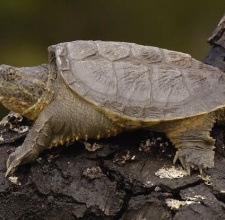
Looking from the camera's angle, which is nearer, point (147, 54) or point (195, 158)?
point (195, 158)

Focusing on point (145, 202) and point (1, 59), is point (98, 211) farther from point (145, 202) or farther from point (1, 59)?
point (1, 59)

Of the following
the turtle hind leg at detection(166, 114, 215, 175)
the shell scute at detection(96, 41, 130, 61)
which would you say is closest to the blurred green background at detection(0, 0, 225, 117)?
the shell scute at detection(96, 41, 130, 61)

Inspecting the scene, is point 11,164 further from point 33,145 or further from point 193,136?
point 193,136

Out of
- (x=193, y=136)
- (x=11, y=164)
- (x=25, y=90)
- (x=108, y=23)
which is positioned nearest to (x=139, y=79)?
(x=193, y=136)

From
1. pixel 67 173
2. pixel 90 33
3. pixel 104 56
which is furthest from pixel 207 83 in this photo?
pixel 90 33

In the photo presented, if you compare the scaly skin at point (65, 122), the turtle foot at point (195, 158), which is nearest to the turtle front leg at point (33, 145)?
the scaly skin at point (65, 122)
